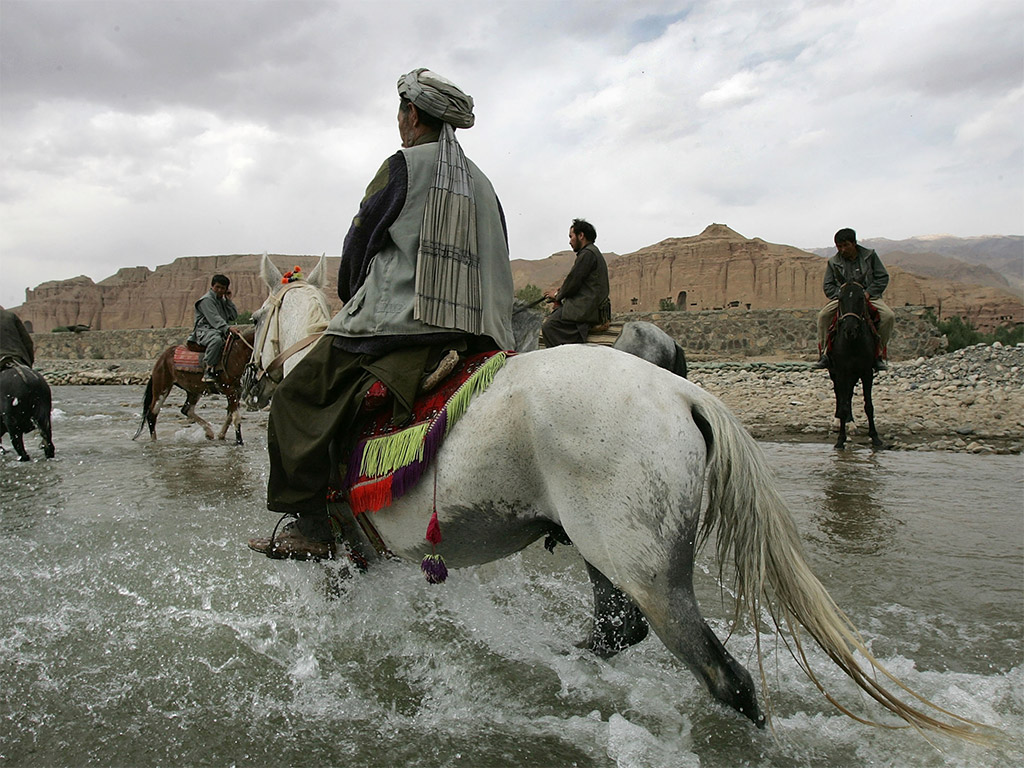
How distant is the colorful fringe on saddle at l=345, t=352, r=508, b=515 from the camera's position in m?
2.51

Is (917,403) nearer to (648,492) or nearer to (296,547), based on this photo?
(648,492)

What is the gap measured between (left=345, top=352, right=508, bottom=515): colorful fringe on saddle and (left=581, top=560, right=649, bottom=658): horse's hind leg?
2.96ft

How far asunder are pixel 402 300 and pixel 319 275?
1183mm

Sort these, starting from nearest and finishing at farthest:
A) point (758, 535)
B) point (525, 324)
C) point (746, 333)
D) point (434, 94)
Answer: point (758, 535)
point (434, 94)
point (525, 324)
point (746, 333)


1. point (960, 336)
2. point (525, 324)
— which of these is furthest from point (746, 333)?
point (525, 324)

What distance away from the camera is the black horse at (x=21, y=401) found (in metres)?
8.97

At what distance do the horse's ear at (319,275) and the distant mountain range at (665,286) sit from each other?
1101 inches

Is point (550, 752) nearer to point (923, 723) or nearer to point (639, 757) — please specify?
point (639, 757)

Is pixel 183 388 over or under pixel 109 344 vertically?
over

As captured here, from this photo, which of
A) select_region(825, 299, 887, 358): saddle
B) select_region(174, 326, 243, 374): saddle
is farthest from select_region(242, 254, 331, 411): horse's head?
select_region(174, 326, 243, 374): saddle

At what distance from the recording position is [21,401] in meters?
→ 9.07

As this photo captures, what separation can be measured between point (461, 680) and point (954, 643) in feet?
7.71

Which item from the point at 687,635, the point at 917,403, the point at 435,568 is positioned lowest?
the point at 917,403

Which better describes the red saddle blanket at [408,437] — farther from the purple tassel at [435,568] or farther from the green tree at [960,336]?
the green tree at [960,336]
